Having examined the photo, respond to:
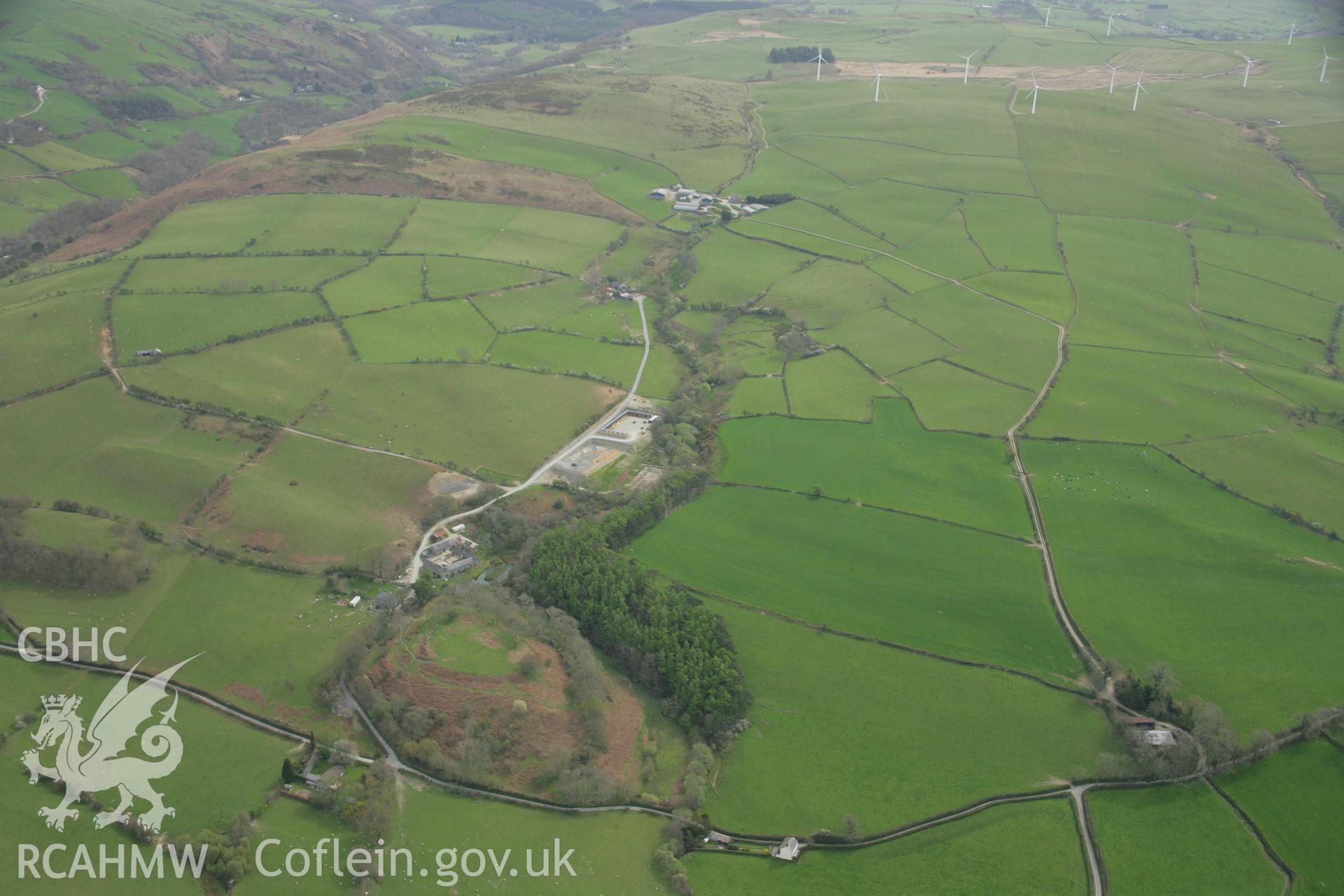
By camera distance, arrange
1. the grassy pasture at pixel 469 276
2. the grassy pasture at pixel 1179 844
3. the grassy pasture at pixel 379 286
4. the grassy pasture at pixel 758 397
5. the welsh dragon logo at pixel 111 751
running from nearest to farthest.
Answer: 1. the grassy pasture at pixel 1179 844
2. the welsh dragon logo at pixel 111 751
3. the grassy pasture at pixel 758 397
4. the grassy pasture at pixel 379 286
5. the grassy pasture at pixel 469 276

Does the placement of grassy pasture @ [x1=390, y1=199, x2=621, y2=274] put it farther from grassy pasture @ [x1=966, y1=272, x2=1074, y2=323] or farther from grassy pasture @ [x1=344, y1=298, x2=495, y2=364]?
grassy pasture @ [x1=966, y1=272, x2=1074, y2=323]

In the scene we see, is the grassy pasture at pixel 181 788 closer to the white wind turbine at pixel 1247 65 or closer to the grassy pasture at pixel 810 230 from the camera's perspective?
the grassy pasture at pixel 810 230

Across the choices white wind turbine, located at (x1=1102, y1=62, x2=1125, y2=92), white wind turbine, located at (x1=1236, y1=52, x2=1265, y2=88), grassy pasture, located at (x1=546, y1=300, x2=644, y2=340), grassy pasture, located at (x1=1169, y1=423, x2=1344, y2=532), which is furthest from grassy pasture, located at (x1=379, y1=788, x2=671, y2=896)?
white wind turbine, located at (x1=1236, y1=52, x2=1265, y2=88)

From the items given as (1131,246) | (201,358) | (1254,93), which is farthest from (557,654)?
(1254,93)

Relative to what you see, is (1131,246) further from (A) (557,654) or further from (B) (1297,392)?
(A) (557,654)

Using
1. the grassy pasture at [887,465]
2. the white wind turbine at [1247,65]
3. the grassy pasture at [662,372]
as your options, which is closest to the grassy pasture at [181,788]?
the grassy pasture at [887,465]

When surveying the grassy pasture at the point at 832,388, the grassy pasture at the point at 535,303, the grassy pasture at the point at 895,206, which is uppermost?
the grassy pasture at the point at 895,206
